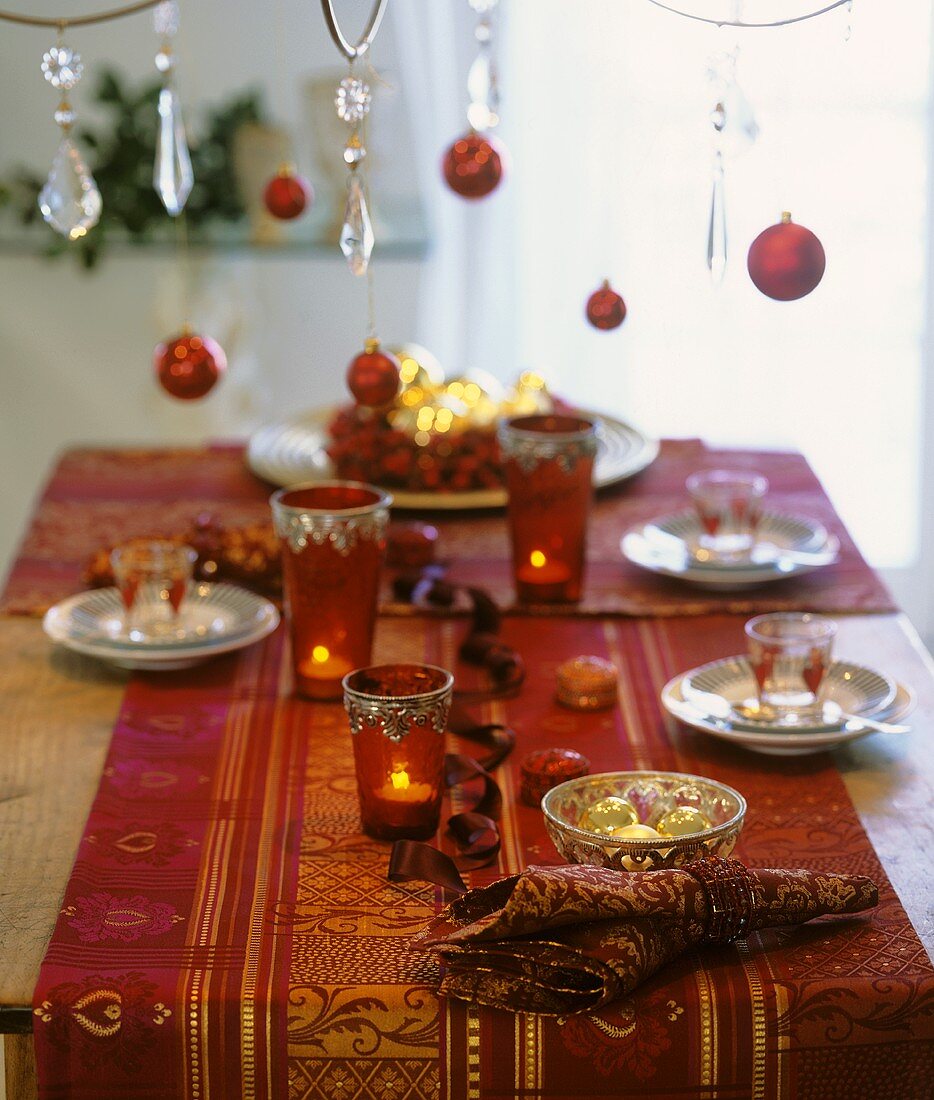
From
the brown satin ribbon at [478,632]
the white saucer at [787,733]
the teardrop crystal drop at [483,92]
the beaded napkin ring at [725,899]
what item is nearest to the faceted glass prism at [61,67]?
the teardrop crystal drop at [483,92]

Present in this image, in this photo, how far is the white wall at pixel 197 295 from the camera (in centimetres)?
330

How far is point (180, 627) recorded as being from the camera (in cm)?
151

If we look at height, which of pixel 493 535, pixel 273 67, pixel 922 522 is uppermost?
pixel 273 67

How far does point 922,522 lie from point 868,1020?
8.80 feet

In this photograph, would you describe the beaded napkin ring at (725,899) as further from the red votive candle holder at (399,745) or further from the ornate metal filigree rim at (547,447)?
the ornate metal filigree rim at (547,447)

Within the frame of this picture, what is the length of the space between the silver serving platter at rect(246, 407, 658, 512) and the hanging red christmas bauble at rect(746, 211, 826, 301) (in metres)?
0.64

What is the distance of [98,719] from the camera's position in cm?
137

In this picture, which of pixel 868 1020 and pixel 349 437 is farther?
pixel 349 437

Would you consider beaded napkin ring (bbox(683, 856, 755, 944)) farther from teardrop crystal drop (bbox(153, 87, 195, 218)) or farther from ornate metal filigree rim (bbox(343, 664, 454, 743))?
teardrop crystal drop (bbox(153, 87, 195, 218))

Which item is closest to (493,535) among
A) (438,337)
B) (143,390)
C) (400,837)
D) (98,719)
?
(98,719)

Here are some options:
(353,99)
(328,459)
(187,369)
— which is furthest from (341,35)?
(328,459)

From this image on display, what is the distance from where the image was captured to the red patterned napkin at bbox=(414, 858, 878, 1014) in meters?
0.91

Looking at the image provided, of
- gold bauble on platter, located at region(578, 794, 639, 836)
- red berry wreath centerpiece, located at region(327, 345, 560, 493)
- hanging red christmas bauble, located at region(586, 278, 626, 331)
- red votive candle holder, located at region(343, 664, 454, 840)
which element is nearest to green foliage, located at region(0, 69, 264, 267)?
red berry wreath centerpiece, located at region(327, 345, 560, 493)

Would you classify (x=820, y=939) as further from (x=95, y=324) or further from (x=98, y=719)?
(x=95, y=324)
